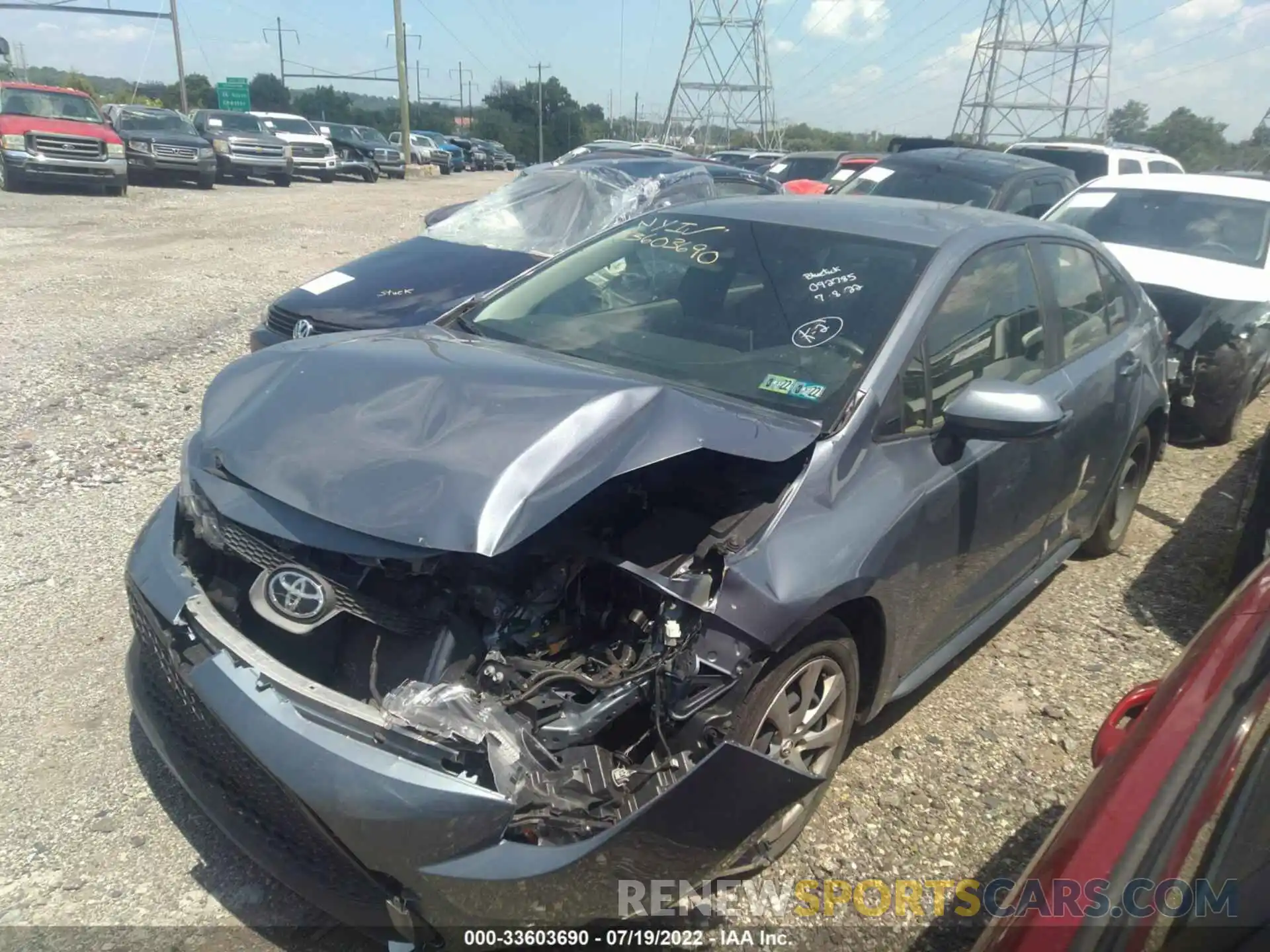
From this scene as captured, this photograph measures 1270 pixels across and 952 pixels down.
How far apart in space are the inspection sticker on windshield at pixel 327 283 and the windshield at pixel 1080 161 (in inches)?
394

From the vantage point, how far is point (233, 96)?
140ft

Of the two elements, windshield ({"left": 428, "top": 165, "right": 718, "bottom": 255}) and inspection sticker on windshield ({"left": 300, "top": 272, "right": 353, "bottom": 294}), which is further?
windshield ({"left": 428, "top": 165, "right": 718, "bottom": 255})

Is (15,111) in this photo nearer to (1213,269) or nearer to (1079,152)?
(1079,152)

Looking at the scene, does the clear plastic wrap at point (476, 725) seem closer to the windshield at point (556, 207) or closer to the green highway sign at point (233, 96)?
the windshield at point (556, 207)

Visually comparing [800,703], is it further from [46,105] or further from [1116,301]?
[46,105]

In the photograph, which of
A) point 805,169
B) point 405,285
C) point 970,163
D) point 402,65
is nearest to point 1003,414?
point 405,285

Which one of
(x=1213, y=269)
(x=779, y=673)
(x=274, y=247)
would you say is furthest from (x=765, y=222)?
(x=274, y=247)

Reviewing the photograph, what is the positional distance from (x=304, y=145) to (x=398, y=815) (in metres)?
27.2

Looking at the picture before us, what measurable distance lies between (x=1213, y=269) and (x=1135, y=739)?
21.1 feet

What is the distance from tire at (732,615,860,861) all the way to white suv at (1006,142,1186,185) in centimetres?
1144

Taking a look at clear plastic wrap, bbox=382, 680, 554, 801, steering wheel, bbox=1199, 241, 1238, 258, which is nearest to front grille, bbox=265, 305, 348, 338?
clear plastic wrap, bbox=382, 680, 554, 801

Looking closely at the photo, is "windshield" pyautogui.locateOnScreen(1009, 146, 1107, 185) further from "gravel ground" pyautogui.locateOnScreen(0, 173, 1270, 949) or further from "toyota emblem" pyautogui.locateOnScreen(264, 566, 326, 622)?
"toyota emblem" pyautogui.locateOnScreen(264, 566, 326, 622)

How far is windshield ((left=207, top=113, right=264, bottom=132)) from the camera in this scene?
23.0 meters

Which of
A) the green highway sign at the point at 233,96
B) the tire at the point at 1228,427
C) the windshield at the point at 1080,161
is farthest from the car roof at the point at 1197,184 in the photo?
the green highway sign at the point at 233,96
